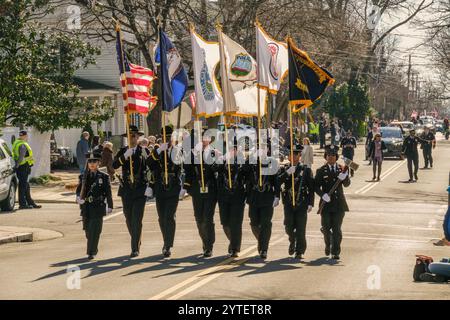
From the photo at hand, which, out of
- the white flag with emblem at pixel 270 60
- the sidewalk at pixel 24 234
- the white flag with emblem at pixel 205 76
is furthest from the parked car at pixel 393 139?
the white flag with emblem at pixel 205 76

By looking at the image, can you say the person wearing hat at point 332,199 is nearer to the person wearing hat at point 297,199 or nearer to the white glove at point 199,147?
the person wearing hat at point 297,199

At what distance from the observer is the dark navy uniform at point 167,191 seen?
1639cm

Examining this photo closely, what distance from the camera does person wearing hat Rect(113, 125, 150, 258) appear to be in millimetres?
16406

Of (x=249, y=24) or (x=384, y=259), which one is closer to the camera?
(x=384, y=259)

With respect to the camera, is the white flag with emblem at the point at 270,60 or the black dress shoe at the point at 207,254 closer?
the black dress shoe at the point at 207,254

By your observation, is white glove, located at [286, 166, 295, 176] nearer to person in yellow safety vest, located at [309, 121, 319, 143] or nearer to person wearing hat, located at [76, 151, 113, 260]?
person wearing hat, located at [76, 151, 113, 260]

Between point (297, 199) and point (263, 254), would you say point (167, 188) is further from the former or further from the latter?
point (297, 199)

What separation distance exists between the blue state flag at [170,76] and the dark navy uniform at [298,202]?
303 centimetres

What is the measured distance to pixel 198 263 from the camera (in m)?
15.6

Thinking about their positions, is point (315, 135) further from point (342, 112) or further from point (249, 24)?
point (249, 24)

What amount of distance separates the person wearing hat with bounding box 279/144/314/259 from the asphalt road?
35 cm

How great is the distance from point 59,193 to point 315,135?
1501 inches

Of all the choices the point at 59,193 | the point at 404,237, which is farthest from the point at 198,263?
the point at 59,193

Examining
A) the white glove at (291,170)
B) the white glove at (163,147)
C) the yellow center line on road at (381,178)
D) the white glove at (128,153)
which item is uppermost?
the white glove at (163,147)
